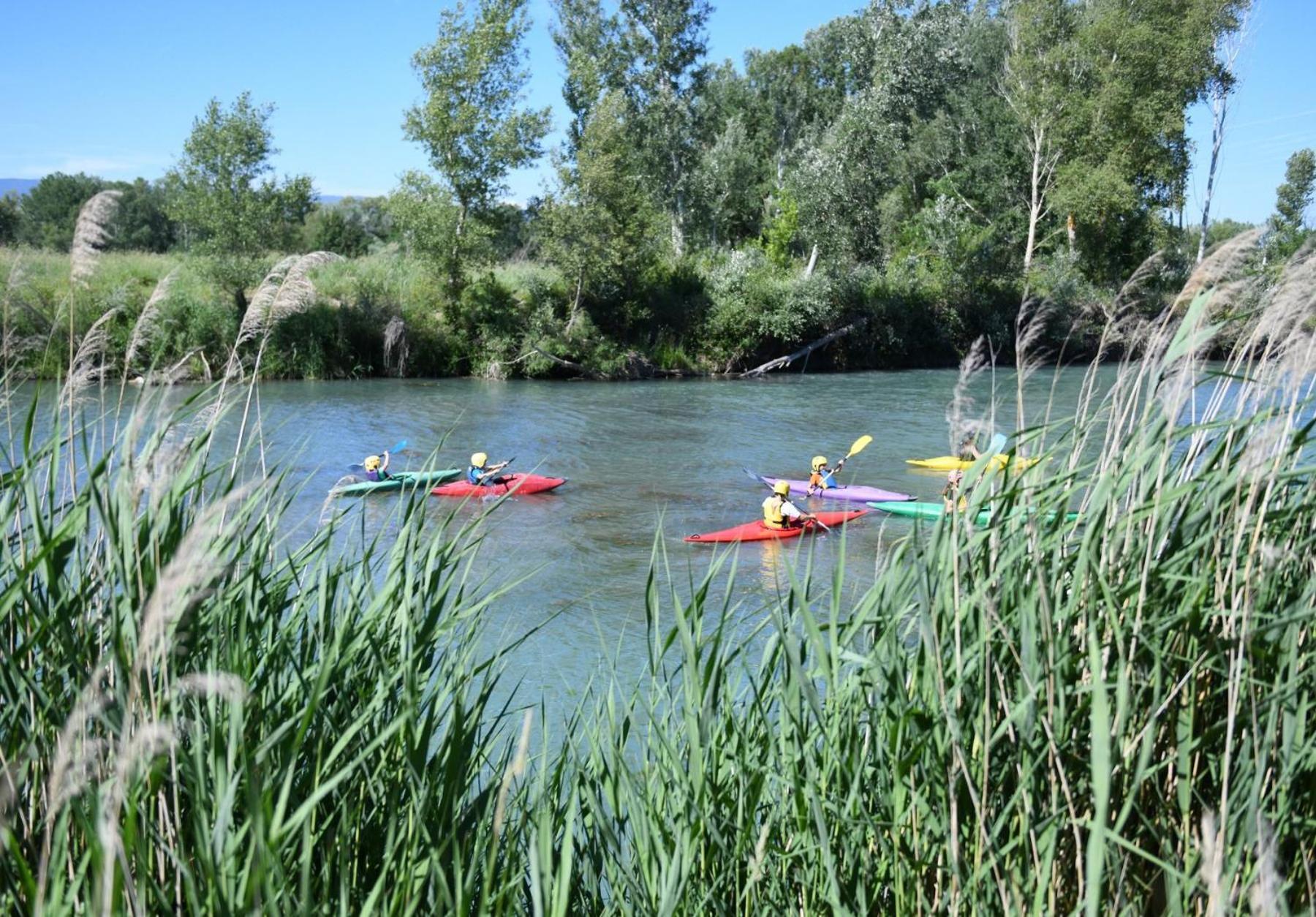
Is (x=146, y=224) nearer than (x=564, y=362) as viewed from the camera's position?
No

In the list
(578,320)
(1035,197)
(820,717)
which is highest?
(1035,197)

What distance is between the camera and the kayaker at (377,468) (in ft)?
44.2

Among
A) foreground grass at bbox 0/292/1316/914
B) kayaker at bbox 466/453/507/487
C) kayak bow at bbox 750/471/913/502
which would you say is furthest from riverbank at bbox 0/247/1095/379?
foreground grass at bbox 0/292/1316/914

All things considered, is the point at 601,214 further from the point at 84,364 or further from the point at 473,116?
the point at 84,364

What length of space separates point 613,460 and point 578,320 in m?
11.6

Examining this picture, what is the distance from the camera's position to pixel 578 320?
27500 mm

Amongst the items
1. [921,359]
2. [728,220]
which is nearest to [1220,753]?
[921,359]

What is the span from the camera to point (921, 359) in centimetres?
3198

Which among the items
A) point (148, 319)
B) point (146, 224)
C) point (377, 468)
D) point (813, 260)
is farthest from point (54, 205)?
point (148, 319)

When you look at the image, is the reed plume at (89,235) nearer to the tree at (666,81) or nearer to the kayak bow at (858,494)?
the kayak bow at (858,494)

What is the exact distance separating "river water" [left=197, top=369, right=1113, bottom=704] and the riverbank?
1.11 meters

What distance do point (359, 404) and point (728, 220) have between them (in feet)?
77.8

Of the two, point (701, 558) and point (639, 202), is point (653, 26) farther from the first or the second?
point (701, 558)

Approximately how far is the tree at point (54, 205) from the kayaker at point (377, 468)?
21399mm
